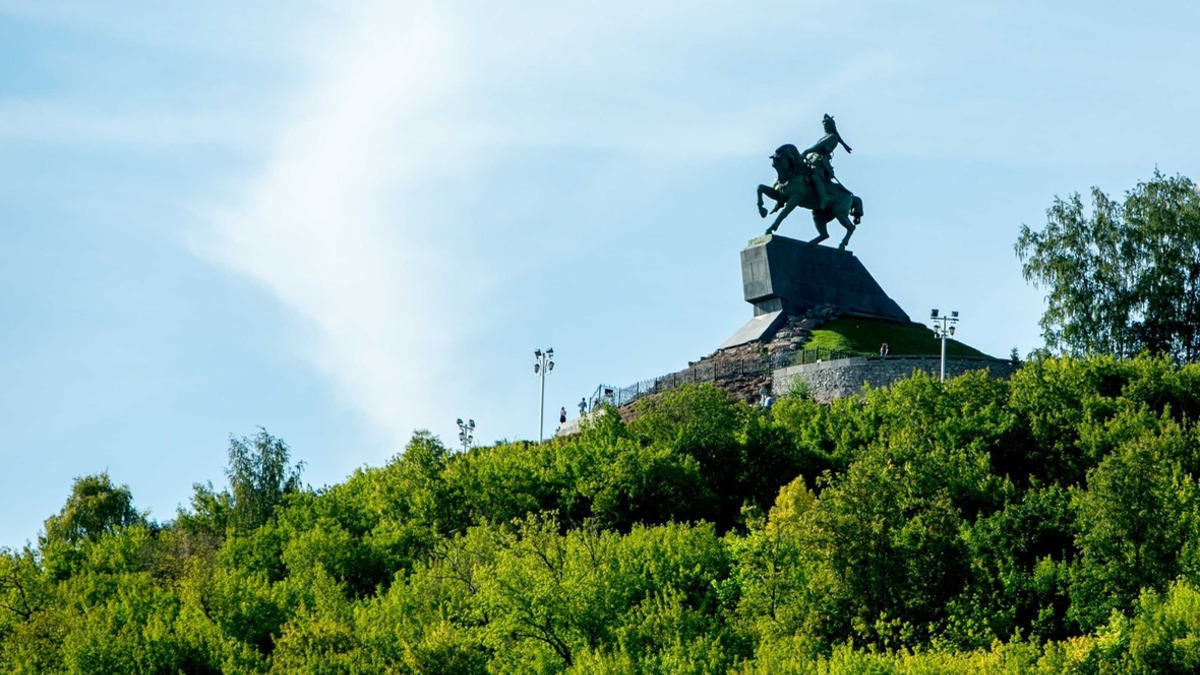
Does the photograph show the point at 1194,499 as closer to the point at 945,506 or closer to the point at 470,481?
the point at 945,506

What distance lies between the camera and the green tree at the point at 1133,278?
7788 cm

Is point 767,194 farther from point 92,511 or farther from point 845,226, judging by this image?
point 92,511

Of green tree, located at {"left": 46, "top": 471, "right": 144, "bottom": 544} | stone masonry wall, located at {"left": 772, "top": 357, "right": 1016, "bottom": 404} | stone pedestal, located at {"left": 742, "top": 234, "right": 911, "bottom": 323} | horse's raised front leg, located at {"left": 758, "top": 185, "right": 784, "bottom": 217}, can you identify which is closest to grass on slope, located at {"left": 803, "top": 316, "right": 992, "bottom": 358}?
stone pedestal, located at {"left": 742, "top": 234, "right": 911, "bottom": 323}

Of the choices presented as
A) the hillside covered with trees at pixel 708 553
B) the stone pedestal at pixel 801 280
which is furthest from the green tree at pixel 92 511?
the stone pedestal at pixel 801 280

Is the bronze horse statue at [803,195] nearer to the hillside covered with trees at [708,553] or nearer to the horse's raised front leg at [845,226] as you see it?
the horse's raised front leg at [845,226]

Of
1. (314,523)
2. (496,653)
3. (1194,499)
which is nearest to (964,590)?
(1194,499)

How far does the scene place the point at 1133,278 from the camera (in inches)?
3093

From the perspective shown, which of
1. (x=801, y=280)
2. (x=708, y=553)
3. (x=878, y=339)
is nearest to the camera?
(x=708, y=553)

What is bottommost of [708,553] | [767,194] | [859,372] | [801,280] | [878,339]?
[708,553]

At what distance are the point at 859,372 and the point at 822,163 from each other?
1137 centimetres

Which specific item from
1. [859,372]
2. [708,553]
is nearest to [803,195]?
[859,372]

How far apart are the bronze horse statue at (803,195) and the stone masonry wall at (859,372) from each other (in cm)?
841

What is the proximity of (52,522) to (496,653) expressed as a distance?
40.8m

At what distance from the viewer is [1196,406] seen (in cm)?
6488
